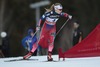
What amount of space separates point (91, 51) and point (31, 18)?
20804 mm

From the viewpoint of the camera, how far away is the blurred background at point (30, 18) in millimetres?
31031

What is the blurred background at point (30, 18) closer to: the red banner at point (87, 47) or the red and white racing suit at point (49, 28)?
the red banner at point (87, 47)

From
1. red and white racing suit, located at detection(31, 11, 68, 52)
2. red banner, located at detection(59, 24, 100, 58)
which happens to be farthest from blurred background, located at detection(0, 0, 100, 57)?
red and white racing suit, located at detection(31, 11, 68, 52)

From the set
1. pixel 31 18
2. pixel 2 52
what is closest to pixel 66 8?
pixel 31 18

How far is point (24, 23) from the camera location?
33.5 m

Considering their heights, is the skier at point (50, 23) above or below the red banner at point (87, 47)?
above

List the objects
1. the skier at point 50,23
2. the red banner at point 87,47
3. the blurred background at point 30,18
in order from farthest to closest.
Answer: the blurred background at point 30,18, the red banner at point 87,47, the skier at point 50,23

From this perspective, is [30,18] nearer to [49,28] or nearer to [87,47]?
[87,47]

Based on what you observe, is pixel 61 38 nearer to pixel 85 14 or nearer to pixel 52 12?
pixel 85 14

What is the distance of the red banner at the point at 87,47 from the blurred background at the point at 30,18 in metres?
17.1

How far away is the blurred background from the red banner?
17.1 metres

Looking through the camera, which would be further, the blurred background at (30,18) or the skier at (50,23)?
the blurred background at (30,18)

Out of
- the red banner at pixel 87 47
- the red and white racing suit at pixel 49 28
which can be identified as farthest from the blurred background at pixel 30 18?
the red and white racing suit at pixel 49 28

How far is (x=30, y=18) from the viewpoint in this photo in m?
33.4
